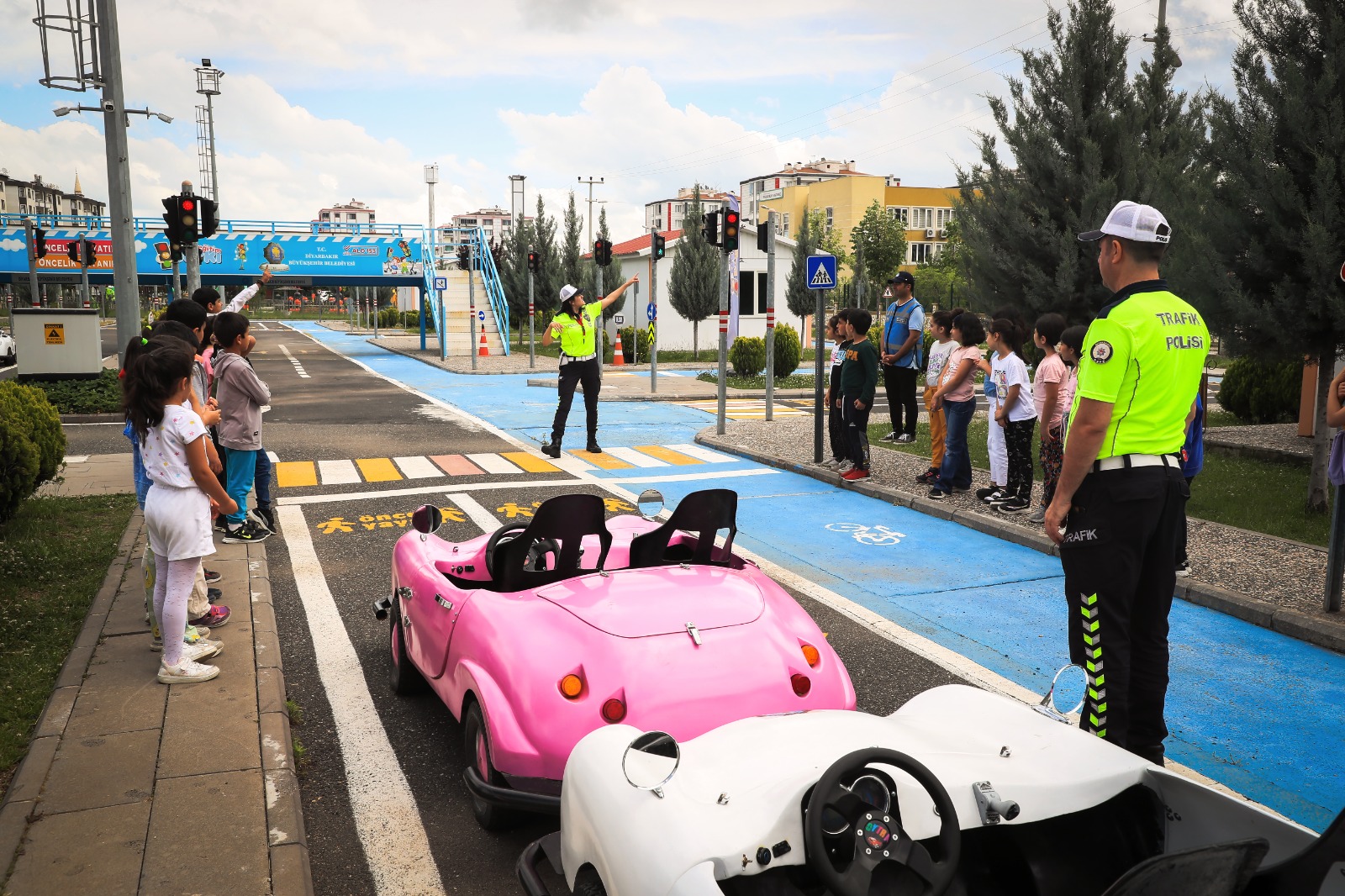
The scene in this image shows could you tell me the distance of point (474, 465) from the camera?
41.6ft

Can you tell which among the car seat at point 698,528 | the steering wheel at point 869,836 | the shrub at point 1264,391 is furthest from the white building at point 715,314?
the steering wheel at point 869,836

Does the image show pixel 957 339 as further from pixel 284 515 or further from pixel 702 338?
pixel 702 338

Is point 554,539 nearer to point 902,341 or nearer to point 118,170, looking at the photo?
point 902,341

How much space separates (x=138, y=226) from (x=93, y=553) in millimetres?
34696

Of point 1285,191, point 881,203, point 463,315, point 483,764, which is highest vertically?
point 881,203

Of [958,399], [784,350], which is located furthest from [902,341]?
[784,350]

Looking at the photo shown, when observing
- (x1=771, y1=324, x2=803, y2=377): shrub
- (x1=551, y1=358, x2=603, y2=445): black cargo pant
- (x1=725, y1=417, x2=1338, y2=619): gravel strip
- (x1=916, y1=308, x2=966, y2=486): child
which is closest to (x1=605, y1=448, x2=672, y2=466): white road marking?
(x1=551, y1=358, x2=603, y2=445): black cargo pant

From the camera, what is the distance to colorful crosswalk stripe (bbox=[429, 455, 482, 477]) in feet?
39.5

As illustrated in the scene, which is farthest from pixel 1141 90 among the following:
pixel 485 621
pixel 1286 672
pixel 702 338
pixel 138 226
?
pixel 138 226

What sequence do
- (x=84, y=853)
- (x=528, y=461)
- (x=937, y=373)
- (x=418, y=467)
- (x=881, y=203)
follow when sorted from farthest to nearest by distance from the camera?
(x=881, y=203)
(x=528, y=461)
(x=418, y=467)
(x=937, y=373)
(x=84, y=853)

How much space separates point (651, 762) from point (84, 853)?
6.88ft

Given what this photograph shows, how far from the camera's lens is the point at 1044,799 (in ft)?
8.46

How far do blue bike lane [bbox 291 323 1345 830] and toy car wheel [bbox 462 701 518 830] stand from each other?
9.60 ft

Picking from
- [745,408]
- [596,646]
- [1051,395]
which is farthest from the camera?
[745,408]
